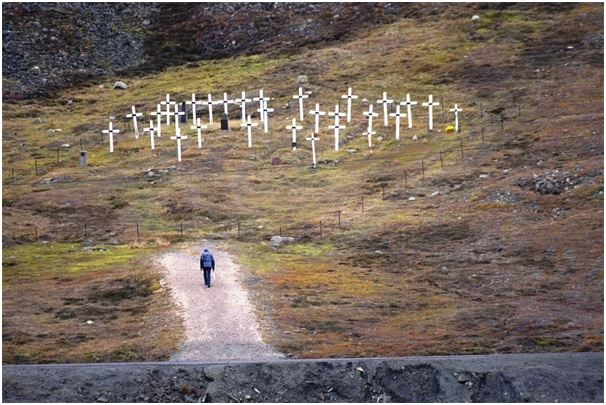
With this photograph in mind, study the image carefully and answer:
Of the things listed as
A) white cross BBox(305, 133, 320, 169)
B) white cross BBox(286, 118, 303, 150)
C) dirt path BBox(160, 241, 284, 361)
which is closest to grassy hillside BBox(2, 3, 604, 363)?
white cross BBox(305, 133, 320, 169)

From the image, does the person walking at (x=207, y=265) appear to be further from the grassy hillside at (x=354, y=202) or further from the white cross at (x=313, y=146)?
the white cross at (x=313, y=146)

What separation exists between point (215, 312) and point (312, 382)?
7387mm

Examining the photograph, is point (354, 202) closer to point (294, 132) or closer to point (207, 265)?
point (294, 132)

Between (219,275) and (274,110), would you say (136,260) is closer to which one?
(219,275)

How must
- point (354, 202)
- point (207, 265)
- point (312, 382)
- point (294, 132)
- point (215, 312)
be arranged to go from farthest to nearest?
point (294, 132), point (354, 202), point (207, 265), point (215, 312), point (312, 382)

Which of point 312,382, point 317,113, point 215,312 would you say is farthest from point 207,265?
point 317,113

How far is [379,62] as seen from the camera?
8731 centimetres

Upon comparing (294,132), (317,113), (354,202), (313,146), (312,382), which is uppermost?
(317,113)

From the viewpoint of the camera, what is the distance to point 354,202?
199 ft

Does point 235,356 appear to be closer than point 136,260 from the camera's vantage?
Yes

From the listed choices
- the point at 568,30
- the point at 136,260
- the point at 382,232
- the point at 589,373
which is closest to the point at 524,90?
the point at 568,30

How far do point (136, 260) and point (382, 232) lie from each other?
451 inches

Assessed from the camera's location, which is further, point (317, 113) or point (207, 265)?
point (317, 113)

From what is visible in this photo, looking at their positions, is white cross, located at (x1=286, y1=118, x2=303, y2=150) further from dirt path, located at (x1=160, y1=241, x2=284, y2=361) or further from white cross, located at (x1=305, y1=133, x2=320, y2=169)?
dirt path, located at (x1=160, y1=241, x2=284, y2=361)
